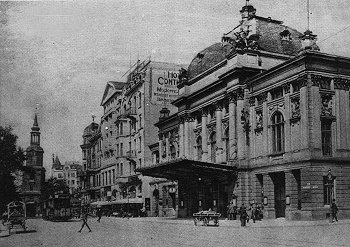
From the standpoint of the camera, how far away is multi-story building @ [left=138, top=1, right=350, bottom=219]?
3066 cm

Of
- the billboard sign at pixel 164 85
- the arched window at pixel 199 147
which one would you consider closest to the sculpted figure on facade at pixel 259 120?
the arched window at pixel 199 147

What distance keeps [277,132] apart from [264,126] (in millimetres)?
1259

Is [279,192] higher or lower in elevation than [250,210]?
higher

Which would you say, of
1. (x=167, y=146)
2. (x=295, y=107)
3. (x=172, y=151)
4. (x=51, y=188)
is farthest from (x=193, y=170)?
(x=51, y=188)

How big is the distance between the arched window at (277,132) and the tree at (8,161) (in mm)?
21412

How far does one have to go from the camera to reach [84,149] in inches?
3905

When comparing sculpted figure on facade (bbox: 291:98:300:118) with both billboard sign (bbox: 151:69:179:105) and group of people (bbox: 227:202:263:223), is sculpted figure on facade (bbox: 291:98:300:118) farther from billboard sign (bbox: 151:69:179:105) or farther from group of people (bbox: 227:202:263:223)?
billboard sign (bbox: 151:69:179:105)

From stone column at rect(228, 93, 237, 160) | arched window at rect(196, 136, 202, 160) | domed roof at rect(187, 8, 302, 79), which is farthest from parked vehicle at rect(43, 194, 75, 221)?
domed roof at rect(187, 8, 302, 79)

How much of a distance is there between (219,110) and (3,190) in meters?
20.2

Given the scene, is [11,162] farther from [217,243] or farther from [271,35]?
[217,243]

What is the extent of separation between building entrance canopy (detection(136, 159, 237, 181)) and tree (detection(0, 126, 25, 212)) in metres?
11.7

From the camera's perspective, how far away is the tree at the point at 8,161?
40750mm

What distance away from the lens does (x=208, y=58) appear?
46.5 meters

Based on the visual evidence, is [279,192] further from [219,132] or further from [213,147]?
[213,147]
